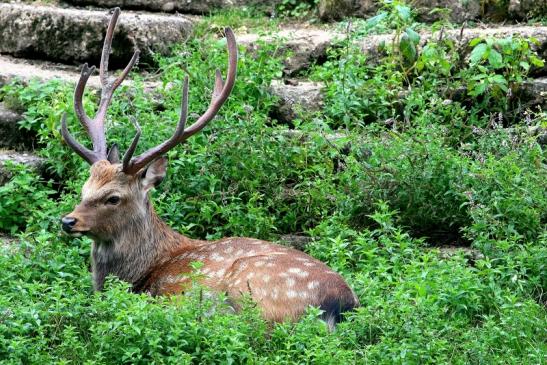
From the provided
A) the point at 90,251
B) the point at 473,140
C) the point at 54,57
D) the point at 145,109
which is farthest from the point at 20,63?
the point at 473,140

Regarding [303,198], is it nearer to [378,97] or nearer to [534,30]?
[378,97]

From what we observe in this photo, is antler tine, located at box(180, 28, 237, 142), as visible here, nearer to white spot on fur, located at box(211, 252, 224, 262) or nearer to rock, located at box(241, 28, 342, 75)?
white spot on fur, located at box(211, 252, 224, 262)

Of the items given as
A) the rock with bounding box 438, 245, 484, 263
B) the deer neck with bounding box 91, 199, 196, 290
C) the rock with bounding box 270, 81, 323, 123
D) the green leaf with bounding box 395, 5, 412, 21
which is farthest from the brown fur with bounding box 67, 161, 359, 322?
the green leaf with bounding box 395, 5, 412, 21

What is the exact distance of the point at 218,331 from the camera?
6082 mm

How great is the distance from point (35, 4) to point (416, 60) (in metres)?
3.94

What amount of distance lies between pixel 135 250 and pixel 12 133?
251 centimetres

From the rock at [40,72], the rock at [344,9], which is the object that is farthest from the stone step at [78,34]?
the rock at [344,9]

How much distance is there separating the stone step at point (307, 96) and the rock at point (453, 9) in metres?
1.31

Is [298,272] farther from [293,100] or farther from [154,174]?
[293,100]

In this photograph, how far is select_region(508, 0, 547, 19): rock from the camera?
11.0 m

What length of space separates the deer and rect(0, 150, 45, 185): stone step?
1277 millimetres

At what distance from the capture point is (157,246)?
7.93 metres

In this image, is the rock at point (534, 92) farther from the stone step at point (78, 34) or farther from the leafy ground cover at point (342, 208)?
the stone step at point (78, 34)

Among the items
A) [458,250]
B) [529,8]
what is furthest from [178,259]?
[529,8]
